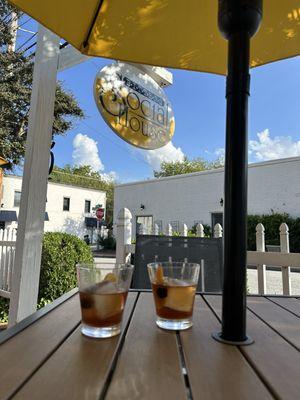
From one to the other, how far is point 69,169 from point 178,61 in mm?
43112

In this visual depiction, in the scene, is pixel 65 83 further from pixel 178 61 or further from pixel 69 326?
pixel 69 326

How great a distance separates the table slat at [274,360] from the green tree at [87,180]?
25.6m

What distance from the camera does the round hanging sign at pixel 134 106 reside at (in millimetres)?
2466

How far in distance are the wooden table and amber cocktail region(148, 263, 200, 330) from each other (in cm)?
3

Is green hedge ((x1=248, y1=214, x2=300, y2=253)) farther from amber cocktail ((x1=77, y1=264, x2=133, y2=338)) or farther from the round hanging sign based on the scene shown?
amber cocktail ((x1=77, y1=264, x2=133, y2=338))

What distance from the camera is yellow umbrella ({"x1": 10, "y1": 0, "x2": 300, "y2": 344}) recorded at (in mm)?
831

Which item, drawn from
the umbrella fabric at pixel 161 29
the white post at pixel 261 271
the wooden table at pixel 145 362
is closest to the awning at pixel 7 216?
the white post at pixel 261 271

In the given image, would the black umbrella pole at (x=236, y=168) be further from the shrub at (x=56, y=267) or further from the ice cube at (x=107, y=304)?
the shrub at (x=56, y=267)

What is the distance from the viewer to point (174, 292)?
828 mm

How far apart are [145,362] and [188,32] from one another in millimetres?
1672

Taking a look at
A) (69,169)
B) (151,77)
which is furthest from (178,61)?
(69,169)


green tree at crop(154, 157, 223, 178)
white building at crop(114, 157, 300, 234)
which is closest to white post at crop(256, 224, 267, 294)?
white building at crop(114, 157, 300, 234)

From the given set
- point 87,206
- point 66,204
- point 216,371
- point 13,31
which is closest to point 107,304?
point 216,371

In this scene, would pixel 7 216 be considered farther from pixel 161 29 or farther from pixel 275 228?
pixel 161 29
